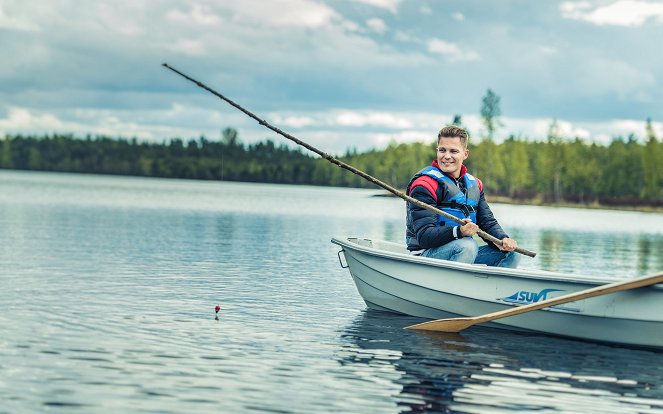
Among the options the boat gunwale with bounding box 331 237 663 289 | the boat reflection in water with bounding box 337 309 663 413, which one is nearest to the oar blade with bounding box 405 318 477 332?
the boat reflection in water with bounding box 337 309 663 413

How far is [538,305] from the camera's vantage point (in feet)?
34.8

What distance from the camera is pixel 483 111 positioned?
12000 centimetres

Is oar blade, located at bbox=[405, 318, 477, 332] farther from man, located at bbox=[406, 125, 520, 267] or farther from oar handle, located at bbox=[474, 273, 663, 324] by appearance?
man, located at bbox=[406, 125, 520, 267]

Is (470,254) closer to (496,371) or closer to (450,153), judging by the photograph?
(450,153)

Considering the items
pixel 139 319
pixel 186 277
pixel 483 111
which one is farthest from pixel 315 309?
pixel 483 111

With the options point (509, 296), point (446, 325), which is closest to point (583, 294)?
point (509, 296)

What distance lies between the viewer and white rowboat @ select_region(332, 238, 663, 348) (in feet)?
34.1

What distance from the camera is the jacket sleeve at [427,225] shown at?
1163 centimetres

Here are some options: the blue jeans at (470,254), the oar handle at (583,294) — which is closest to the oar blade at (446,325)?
the oar handle at (583,294)

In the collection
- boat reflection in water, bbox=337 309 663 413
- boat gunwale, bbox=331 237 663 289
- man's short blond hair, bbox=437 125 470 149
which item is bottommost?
boat reflection in water, bbox=337 309 663 413

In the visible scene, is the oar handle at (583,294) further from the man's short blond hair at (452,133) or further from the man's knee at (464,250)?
the man's short blond hair at (452,133)

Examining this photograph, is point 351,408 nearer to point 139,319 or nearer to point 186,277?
point 139,319

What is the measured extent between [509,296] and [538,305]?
569 millimetres

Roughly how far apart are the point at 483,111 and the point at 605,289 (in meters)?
112
